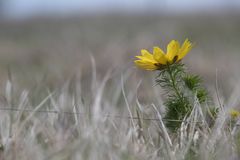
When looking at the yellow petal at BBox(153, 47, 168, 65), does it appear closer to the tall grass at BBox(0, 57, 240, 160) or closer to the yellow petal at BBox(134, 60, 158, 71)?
the yellow petal at BBox(134, 60, 158, 71)

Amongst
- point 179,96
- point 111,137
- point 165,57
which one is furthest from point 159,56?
point 111,137

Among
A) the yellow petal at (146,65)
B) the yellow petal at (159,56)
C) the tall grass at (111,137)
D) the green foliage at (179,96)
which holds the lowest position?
the tall grass at (111,137)

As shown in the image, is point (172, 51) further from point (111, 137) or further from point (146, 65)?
point (111, 137)

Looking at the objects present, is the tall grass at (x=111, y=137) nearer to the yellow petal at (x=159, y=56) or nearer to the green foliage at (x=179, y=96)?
the green foliage at (x=179, y=96)

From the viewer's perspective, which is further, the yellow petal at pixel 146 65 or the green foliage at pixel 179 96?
the green foliage at pixel 179 96

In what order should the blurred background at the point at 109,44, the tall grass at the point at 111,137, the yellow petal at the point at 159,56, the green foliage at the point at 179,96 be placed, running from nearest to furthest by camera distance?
the tall grass at the point at 111,137
the yellow petal at the point at 159,56
the green foliage at the point at 179,96
the blurred background at the point at 109,44

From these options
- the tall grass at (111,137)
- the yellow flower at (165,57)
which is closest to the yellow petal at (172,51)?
the yellow flower at (165,57)

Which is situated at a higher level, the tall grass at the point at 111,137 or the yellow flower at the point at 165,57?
the yellow flower at the point at 165,57

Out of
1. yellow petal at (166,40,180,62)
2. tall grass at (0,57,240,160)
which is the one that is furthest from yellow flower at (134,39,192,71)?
tall grass at (0,57,240,160)
